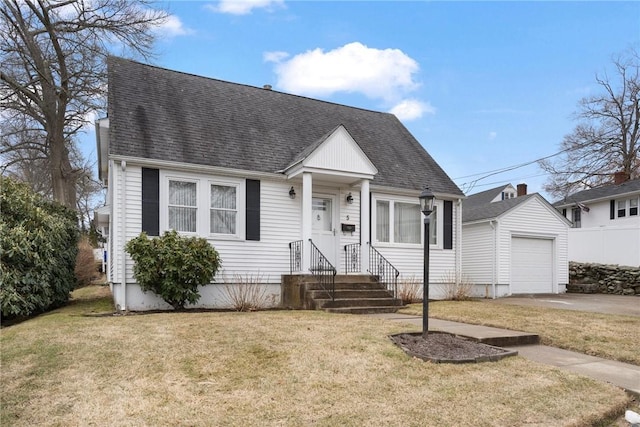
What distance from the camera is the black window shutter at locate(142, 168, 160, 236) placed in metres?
10.2

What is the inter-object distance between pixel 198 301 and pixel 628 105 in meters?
31.2

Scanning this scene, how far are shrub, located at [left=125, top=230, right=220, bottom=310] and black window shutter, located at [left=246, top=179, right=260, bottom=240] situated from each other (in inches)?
65.7

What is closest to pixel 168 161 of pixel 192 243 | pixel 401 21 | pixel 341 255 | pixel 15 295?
pixel 192 243

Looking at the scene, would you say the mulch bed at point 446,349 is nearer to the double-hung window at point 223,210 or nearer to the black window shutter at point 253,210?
the black window shutter at point 253,210

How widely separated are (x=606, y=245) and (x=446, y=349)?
1830 cm

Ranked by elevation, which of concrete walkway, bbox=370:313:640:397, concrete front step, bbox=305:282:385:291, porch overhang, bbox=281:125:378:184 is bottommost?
concrete walkway, bbox=370:313:640:397

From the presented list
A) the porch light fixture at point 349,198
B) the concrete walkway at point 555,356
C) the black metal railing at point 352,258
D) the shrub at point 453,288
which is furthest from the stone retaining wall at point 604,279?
the concrete walkway at point 555,356

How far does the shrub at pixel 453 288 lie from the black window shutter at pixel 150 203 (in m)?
8.64

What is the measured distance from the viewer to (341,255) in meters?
Answer: 12.6

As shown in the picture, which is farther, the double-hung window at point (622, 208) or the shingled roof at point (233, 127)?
the double-hung window at point (622, 208)

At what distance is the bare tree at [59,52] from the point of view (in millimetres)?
16531

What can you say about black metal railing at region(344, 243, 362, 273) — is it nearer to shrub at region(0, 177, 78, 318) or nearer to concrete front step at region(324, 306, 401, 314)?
concrete front step at region(324, 306, 401, 314)

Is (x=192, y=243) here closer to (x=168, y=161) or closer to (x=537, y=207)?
(x=168, y=161)

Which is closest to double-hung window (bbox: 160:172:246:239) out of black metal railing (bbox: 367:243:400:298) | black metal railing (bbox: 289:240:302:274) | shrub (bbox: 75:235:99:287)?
black metal railing (bbox: 289:240:302:274)
